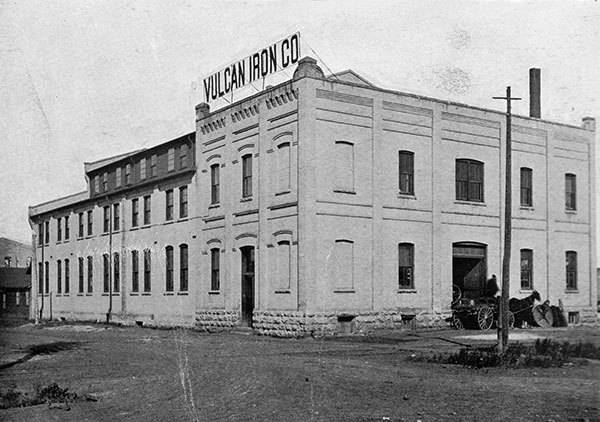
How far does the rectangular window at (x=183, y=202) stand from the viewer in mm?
35438

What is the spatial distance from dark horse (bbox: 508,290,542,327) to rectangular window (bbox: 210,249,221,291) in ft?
42.1

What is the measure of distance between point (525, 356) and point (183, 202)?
22.4 metres

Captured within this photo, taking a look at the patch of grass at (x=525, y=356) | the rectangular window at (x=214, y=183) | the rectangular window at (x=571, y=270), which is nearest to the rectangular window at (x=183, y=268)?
the rectangular window at (x=214, y=183)

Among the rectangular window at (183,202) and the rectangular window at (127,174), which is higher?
the rectangular window at (127,174)

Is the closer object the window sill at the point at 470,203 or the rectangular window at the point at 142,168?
the window sill at the point at 470,203

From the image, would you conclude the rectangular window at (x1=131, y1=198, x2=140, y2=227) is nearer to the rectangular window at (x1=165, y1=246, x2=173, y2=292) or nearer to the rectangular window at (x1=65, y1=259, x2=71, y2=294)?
the rectangular window at (x1=165, y1=246, x2=173, y2=292)

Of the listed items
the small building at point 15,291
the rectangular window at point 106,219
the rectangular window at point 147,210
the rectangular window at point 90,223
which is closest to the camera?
the rectangular window at point 147,210

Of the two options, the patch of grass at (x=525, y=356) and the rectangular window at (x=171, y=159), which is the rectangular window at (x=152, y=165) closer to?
the rectangular window at (x=171, y=159)

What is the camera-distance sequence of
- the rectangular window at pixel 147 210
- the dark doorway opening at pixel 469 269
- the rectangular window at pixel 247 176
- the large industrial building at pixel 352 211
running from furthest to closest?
the rectangular window at pixel 147 210
the dark doorway opening at pixel 469 269
the rectangular window at pixel 247 176
the large industrial building at pixel 352 211

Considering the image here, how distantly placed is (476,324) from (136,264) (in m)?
19.9

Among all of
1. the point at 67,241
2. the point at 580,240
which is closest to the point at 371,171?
the point at 580,240

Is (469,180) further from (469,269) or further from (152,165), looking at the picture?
(152,165)

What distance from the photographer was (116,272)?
42188 mm

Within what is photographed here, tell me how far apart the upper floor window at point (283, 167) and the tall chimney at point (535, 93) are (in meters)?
14.1
